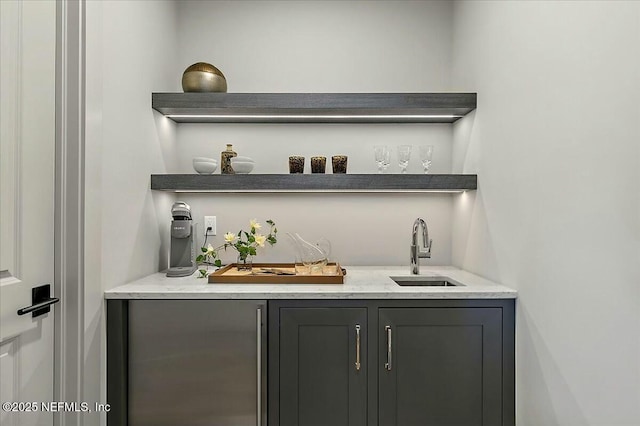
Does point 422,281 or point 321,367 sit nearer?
point 321,367

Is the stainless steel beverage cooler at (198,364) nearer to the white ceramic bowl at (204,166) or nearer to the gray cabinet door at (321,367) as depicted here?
the gray cabinet door at (321,367)

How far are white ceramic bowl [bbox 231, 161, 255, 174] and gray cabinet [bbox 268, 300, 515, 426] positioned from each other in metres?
0.81

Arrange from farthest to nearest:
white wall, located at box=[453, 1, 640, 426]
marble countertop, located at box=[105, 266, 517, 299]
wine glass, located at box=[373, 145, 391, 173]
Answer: wine glass, located at box=[373, 145, 391, 173] → marble countertop, located at box=[105, 266, 517, 299] → white wall, located at box=[453, 1, 640, 426]

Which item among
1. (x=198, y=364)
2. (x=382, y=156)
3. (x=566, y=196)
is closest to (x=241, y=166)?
(x=382, y=156)

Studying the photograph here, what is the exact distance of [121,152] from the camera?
69.1 inches

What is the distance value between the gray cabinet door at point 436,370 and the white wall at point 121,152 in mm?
1180

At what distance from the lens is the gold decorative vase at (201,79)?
211 centimetres

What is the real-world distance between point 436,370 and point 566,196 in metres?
0.88

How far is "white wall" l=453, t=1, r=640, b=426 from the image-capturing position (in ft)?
3.55

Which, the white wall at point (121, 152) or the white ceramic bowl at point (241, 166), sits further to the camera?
the white ceramic bowl at point (241, 166)

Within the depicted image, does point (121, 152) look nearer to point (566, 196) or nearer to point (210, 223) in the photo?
point (210, 223)

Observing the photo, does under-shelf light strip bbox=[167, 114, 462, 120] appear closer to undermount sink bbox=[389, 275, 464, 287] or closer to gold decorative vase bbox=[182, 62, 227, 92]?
Result: gold decorative vase bbox=[182, 62, 227, 92]

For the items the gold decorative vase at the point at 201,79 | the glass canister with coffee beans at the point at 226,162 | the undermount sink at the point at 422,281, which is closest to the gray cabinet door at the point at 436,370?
the undermount sink at the point at 422,281

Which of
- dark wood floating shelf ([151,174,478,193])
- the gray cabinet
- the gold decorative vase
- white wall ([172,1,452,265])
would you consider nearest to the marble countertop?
the gray cabinet
